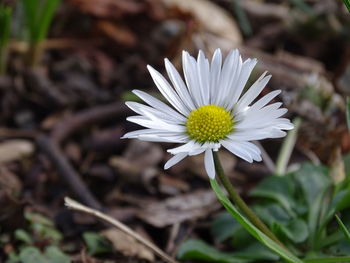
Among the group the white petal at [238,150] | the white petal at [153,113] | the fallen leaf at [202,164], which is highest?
the white petal at [153,113]

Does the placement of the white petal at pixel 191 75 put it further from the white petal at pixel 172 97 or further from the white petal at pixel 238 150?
the white petal at pixel 238 150

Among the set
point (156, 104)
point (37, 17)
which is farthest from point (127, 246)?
point (37, 17)

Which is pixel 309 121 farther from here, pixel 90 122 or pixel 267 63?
pixel 90 122

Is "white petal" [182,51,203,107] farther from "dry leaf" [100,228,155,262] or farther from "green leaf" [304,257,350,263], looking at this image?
"dry leaf" [100,228,155,262]

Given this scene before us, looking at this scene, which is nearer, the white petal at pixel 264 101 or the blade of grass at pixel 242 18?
the white petal at pixel 264 101

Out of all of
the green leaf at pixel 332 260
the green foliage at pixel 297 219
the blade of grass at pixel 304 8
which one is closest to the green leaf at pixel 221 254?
the green foliage at pixel 297 219

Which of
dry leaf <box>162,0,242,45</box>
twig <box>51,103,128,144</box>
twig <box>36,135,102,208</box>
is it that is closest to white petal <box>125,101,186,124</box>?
twig <box>36,135,102,208</box>
